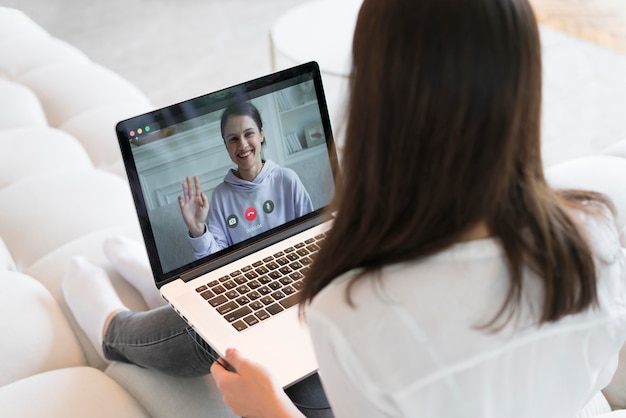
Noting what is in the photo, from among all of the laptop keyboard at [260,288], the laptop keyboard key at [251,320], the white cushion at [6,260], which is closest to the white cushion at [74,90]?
the white cushion at [6,260]

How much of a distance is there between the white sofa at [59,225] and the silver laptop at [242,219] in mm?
231

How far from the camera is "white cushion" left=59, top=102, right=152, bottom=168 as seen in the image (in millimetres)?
1801

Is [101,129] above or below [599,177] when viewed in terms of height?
above

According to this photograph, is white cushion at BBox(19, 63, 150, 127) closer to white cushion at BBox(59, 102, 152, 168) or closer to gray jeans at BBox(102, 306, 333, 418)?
white cushion at BBox(59, 102, 152, 168)

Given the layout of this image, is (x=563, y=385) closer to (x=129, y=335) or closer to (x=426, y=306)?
(x=426, y=306)

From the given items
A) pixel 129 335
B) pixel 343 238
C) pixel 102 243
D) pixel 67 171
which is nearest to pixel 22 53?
pixel 67 171

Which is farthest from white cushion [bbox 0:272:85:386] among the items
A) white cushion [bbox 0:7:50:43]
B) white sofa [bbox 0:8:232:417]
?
white cushion [bbox 0:7:50:43]

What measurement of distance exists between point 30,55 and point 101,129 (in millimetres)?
572

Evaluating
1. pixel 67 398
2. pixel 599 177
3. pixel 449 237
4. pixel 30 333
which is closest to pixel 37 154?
pixel 30 333

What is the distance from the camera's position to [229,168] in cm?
108

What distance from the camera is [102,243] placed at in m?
1.46

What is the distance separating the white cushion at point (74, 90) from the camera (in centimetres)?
196

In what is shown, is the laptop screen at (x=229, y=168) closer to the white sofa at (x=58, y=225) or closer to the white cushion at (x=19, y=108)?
the white sofa at (x=58, y=225)

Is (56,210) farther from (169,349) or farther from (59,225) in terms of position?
(169,349)
